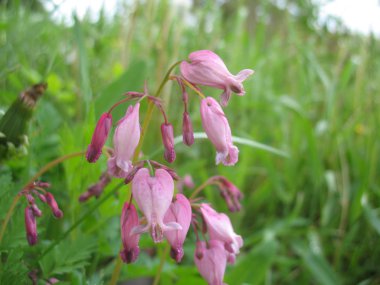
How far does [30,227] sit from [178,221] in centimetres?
26

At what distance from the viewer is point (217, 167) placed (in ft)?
7.04

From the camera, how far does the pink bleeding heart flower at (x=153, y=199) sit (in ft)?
2.34

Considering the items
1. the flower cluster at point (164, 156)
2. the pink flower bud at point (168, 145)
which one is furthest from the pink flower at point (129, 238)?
the pink flower bud at point (168, 145)

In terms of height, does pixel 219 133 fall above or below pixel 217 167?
above

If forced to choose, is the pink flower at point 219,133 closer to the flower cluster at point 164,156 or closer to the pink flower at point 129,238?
the flower cluster at point 164,156

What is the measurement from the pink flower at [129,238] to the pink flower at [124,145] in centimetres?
7

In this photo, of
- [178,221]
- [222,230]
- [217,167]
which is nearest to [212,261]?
[222,230]

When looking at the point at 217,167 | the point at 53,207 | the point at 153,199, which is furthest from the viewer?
the point at 217,167

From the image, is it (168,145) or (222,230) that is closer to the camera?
(168,145)

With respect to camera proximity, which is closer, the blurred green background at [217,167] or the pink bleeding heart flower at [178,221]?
the pink bleeding heart flower at [178,221]

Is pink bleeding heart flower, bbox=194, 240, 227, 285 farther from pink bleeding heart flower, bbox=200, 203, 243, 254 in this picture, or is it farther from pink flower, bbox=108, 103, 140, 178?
pink flower, bbox=108, 103, 140, 178

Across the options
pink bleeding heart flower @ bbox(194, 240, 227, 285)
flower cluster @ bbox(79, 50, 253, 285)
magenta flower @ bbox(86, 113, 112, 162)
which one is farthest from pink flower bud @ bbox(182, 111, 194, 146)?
pink bleeding heart flower @ bbox(194, 240, 227, 285)

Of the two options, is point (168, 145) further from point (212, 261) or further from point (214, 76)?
point (212, 261)

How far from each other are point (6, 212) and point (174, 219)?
33cm
